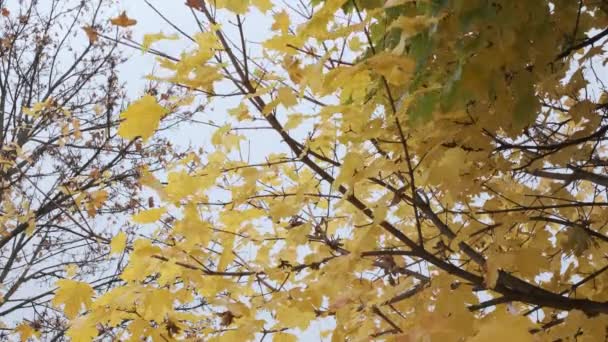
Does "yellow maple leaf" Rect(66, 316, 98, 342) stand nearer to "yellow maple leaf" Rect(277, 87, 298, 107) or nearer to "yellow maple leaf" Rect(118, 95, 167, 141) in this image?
"yellow maple leaf" Rect(118, 95, 167, 141)

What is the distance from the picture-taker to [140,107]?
1.10 meters

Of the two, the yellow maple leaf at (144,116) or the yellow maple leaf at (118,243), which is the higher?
the yellow maple leaf at (144,116)

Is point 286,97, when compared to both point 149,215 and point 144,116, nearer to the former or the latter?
point 144,116

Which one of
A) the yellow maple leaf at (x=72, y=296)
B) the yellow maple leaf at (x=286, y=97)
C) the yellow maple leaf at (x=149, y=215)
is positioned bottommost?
the yellow maple leaf at (x=72, y=296)

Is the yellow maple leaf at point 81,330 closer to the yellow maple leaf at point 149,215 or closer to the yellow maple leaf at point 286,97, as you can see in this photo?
the yellow maple leaf at point 149,215

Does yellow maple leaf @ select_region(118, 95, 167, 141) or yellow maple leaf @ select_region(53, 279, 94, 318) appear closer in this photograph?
yellow maple leaf @ select_region(118, 95, 167, 141)

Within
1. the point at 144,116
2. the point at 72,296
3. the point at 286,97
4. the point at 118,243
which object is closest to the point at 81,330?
the point at 72,296

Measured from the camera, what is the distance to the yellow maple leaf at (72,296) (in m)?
1.29

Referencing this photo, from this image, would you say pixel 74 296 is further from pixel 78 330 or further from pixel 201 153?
pixel 201 153

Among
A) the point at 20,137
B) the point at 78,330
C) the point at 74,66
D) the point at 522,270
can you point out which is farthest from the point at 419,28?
the point at 74,66

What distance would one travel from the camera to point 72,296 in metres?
1.29

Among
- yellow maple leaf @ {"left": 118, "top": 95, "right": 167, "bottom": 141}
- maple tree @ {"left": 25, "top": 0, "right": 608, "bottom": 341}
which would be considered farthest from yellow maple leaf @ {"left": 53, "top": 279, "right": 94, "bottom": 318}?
yellow maple leaf @ {"left": 118, "top": 95, "right": 167, "bottom": 141}

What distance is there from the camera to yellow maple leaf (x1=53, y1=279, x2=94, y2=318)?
1285 millimetres

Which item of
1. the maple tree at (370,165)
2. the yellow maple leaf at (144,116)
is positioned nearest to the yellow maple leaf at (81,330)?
the maple tree at (370,165)
